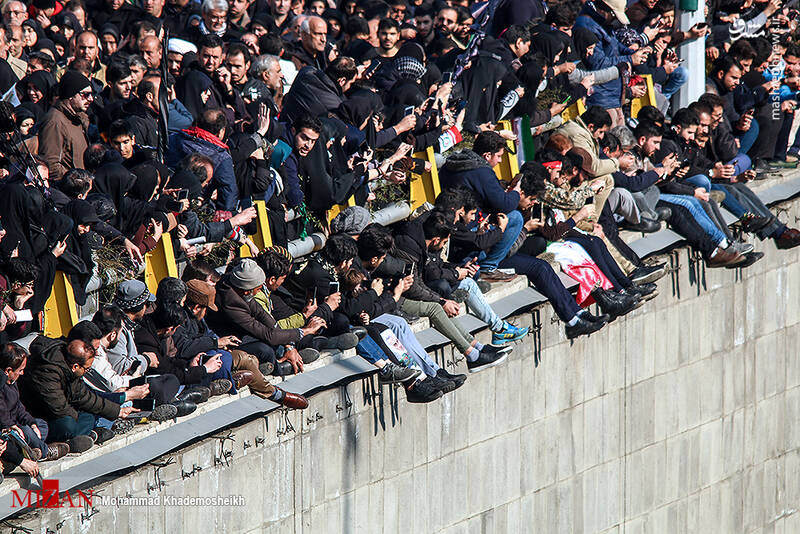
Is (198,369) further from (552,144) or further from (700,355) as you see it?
(700,355)

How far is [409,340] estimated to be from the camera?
1290 centimetres

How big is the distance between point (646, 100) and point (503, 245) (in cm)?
399

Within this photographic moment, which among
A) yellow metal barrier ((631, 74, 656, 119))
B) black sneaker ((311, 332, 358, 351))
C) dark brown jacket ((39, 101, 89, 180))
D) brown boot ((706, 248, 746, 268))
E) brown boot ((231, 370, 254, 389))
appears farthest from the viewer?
yellow metal barrier ((631, 74, 656, 119))

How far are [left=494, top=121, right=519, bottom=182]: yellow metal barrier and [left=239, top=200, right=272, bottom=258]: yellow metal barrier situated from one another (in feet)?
11.9

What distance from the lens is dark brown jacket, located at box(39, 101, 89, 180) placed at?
1166cm

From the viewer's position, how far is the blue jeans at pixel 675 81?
704 inches

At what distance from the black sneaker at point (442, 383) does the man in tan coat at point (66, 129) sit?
10.6 ft

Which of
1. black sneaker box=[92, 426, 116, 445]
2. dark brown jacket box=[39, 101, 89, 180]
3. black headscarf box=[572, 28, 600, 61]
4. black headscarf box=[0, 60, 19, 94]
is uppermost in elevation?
black headscarf box=[0, 60, 19, 94]

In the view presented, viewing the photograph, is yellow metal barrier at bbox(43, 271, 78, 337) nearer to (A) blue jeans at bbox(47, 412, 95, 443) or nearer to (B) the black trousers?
(B) the black trousers

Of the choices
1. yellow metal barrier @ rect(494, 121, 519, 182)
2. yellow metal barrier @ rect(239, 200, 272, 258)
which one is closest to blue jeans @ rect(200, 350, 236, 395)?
yellow metal barrier @ rect(239, 200, 272, 258)

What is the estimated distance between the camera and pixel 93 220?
A: 10.8m

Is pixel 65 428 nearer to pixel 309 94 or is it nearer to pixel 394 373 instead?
pixel 394 373

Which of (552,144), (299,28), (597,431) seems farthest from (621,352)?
(299,28)

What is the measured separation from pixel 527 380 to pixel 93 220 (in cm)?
521
